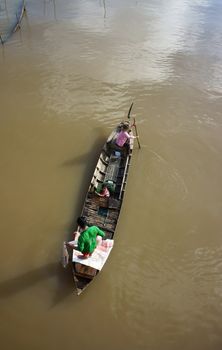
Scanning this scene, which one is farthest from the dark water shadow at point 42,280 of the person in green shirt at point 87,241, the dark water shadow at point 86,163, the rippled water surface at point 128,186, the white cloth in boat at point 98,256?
the dark water shadow at point 86,163

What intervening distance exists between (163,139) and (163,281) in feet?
15.2

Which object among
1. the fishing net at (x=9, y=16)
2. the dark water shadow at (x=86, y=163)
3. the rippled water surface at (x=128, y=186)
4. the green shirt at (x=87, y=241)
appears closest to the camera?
the rippled water surface at (x=128, y=186)

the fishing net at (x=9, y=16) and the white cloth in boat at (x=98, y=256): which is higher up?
the fishing net at (x=9, y=16)

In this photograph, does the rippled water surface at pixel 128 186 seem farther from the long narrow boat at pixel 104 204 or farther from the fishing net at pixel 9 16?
the fishing net at pixel 9 16

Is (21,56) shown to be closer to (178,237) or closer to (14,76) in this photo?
(14,76)

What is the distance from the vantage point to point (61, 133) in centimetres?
988

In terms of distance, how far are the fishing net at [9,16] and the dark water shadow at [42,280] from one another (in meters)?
11.2

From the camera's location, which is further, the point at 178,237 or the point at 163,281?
the point at 178,237

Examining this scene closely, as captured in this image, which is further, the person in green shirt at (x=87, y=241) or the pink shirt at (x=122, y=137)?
the pink shirt at (x=122, y=137)

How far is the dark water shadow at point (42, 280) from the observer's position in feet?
20.2

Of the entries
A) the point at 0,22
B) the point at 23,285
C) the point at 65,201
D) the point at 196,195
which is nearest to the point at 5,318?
the point at 23,285

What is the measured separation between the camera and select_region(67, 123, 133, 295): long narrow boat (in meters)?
6.19

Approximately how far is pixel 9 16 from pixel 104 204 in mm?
13692

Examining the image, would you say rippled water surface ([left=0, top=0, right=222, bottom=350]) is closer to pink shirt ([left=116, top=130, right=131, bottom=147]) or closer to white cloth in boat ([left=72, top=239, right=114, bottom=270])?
white cloth in boat ([left=72, top=239, right=114, bottom=270])
